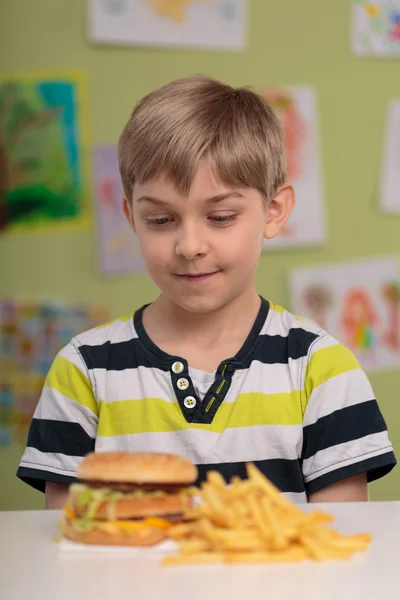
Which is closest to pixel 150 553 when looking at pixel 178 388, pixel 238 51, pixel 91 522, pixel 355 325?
pixel 91 522

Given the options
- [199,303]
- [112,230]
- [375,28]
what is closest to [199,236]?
[199,303]

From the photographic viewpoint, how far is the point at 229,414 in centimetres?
135

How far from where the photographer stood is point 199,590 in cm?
74

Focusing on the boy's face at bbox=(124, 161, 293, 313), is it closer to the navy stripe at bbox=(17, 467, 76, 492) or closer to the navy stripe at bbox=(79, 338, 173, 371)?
the navy stripe at bbox=(79, 338, 173, 371)

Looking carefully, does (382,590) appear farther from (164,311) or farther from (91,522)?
(164,311)

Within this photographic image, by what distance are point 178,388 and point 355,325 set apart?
1.54 m

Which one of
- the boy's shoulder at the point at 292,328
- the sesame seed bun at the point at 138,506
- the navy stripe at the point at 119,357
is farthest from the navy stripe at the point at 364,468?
the sesame seed bun at the point at 138,506

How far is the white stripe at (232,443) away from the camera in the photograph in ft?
4.34

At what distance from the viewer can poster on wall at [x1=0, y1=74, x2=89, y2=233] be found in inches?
107

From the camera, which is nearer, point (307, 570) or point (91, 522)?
point (307, 570)

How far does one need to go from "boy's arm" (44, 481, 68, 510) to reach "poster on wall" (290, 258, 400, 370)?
155 cm

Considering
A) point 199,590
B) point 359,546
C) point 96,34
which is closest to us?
point 199,590

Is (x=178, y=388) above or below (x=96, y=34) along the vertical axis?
below

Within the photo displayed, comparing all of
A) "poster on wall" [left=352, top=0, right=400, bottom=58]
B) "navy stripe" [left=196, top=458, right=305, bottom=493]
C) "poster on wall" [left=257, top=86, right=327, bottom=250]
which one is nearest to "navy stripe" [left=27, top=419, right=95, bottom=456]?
"navy stripe" [left=196, top=458, right=305, bottom=493]
